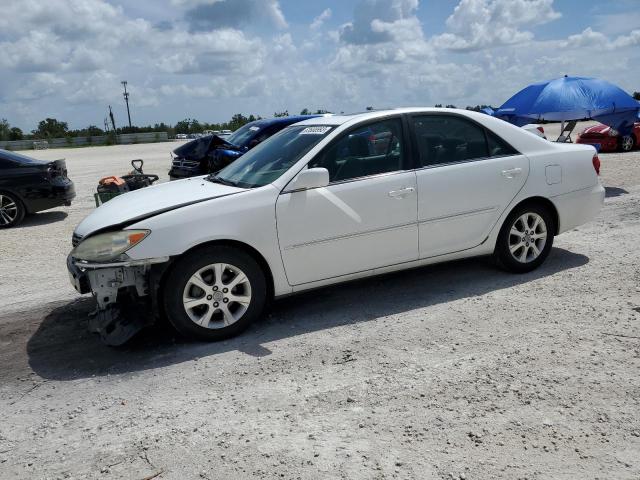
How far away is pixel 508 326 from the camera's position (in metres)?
4.54

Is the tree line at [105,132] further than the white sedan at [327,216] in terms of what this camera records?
Yes

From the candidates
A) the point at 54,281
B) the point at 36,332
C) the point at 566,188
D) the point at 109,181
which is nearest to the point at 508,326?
the point at 566,188

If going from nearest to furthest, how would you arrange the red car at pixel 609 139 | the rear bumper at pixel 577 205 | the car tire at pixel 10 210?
the rear bumper at pixel 577 205, the car tire at pixel 10 210, the red car at pixel 609 139

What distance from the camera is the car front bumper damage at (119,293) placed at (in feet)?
14.2

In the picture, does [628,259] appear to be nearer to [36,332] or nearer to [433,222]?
[433,222]

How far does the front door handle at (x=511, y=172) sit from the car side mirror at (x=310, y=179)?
73.6 inches

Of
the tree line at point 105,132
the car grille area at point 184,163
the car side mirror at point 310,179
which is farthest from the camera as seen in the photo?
the tree line at point 105,132

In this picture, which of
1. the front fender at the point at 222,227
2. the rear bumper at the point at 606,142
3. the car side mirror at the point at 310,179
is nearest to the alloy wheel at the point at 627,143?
the rear bumper at the point at 606,142

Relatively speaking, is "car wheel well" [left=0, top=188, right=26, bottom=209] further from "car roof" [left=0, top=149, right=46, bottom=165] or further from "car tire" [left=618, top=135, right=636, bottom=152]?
"car tire" [left=618, top=135, right=636, bottom=152]

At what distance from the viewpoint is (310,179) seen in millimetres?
4617

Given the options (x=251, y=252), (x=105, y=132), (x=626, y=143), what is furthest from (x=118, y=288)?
(x=105, y=132)

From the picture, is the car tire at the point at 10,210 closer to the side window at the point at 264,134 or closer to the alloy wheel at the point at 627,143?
the side window at the point at 264,134

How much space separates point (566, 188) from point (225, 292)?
3.55 metres

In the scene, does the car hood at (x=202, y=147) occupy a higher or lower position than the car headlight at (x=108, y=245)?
higher
